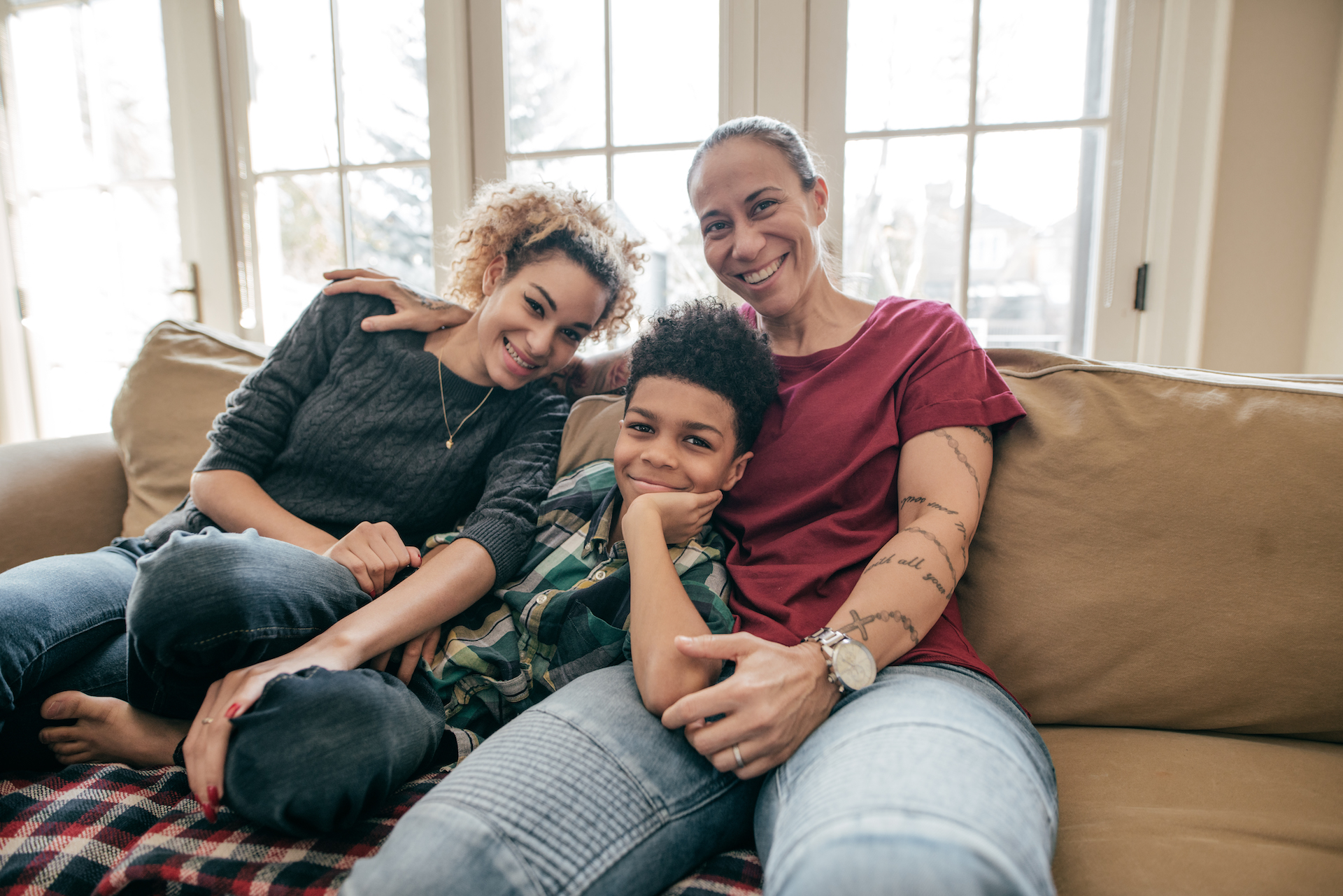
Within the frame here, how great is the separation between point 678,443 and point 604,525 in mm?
166

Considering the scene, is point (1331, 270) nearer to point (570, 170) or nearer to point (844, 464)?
point (844, 464)

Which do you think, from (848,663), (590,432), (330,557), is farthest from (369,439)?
(848,663)

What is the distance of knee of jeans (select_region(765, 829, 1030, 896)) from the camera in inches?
17.8

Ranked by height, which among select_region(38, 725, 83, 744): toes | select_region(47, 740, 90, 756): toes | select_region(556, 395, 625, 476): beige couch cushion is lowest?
select_region(47, 740, 90, 756): toes

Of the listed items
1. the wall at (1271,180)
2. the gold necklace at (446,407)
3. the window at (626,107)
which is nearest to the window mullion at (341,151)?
the window at (626,107)

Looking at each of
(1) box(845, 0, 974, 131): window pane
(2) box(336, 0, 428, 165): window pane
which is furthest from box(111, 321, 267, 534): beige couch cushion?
(1) box(845, 0, 974, 131): window pane

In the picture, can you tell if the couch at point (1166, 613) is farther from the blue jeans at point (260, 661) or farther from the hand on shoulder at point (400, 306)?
the hand on shoulder at point (400, 306)

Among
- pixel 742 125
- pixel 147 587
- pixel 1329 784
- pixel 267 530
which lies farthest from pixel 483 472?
pixel 1329 784

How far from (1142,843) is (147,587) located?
1.07 m

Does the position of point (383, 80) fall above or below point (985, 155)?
above

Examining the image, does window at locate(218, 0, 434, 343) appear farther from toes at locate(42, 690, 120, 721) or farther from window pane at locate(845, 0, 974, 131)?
toes at locate(42, 690, 120, 721)

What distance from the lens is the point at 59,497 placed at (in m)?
1.33

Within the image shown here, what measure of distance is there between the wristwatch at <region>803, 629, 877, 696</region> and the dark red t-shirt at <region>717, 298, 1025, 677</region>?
0.37 ft

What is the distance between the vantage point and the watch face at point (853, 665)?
715mm
